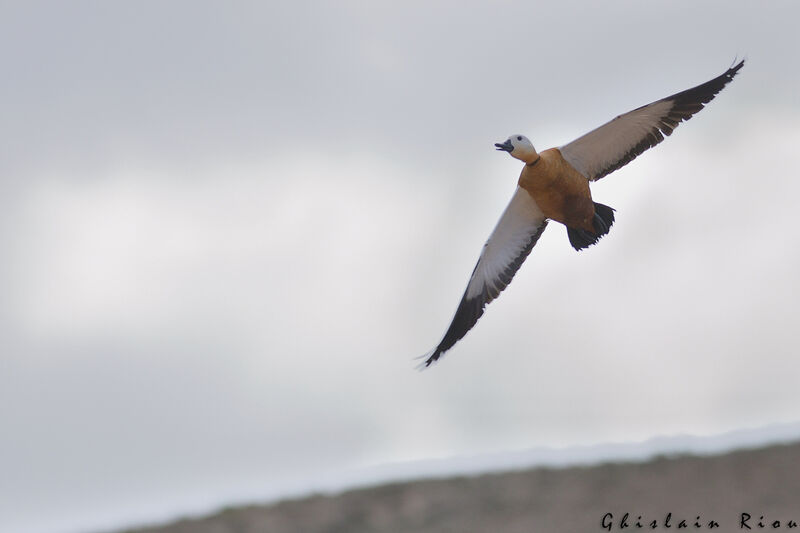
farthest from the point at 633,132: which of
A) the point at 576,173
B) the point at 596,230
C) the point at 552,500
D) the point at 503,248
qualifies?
the point at 552,500

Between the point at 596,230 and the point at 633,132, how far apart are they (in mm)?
1117

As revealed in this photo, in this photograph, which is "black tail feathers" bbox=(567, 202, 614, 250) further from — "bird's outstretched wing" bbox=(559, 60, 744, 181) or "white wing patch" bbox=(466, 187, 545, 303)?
"white wing patch" bbox=(466, 187, 545, 303)

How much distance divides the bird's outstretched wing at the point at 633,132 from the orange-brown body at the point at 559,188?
329 millimetres

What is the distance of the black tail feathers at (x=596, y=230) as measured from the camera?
13.2 metres

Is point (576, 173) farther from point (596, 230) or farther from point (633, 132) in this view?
point (633, 132)

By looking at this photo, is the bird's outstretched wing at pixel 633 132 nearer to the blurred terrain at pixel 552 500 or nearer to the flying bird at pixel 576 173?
the flying bird at pixel 576 173

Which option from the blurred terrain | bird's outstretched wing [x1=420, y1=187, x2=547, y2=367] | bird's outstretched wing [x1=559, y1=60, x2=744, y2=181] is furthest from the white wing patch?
the blurred terrain

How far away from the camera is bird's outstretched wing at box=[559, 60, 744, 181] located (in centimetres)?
1295

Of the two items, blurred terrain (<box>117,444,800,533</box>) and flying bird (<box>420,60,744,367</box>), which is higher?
flying bird (<box>420,60,744,367</box>)

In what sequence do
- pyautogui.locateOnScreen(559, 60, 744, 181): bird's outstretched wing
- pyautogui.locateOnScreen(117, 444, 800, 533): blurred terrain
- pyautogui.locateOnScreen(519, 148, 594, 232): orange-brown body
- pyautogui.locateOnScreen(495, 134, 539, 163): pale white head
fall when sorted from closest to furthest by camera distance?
pyautogui.locateOnScreen(117, 444, 800, 533): blurred terrain
pyautogui.locateOnScreen(495, 134, 539, 163): pale white head
pyautogui.locateOnScreen(519, 148, 594, 232): orange-brown body
pyautogui.locateOnScreen(559, 60, 744, 181): bird's outstretched wing

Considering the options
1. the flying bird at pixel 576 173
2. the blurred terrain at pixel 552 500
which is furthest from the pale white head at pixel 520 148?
the blurred terrain at pixel 552 500

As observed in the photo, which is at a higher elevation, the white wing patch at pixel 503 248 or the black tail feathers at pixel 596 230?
the white wing patch at pixel 503 248

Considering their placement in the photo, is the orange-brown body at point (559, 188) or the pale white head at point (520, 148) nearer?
the pale white head at point (520, 148)

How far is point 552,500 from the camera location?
36.0 ft
